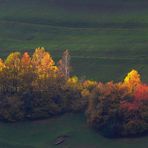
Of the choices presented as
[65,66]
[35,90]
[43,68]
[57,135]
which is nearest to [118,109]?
[57,135]

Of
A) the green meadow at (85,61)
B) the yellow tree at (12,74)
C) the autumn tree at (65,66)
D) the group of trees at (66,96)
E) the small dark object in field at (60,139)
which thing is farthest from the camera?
the autumn tree at (65,66)

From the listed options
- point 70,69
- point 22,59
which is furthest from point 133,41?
point 22,59

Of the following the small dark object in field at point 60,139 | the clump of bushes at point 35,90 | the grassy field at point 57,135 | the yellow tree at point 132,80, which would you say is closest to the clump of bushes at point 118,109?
the yellow tree at point 132,80

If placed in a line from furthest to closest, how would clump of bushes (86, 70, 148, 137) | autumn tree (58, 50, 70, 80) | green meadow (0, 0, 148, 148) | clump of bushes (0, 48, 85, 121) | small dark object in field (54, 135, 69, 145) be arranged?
autumn tree (58, 50, 70, 80), clump of bushes (0, 48, 85, 121), green meadow (0, 0, 148, 148), clump of bushes (86, 70, 148, 137), small dark object in field (54, 135, 69, 145)

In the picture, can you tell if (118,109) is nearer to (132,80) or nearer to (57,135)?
(132,80)

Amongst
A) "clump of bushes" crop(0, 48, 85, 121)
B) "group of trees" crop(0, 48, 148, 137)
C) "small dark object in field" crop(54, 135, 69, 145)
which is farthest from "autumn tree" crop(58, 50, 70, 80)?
"small dark object in field" crop(54, 135, 69, 145)

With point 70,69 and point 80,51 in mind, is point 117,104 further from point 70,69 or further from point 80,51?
point 80,51

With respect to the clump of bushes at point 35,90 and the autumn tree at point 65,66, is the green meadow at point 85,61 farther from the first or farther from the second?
the autumn tree at point 65,66

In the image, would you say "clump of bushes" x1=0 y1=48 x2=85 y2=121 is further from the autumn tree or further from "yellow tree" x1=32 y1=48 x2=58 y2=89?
the autumn tree

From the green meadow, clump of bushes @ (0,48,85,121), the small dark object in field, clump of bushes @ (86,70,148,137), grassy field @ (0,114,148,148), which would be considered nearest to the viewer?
grassy field @ (0,114,148,148)
